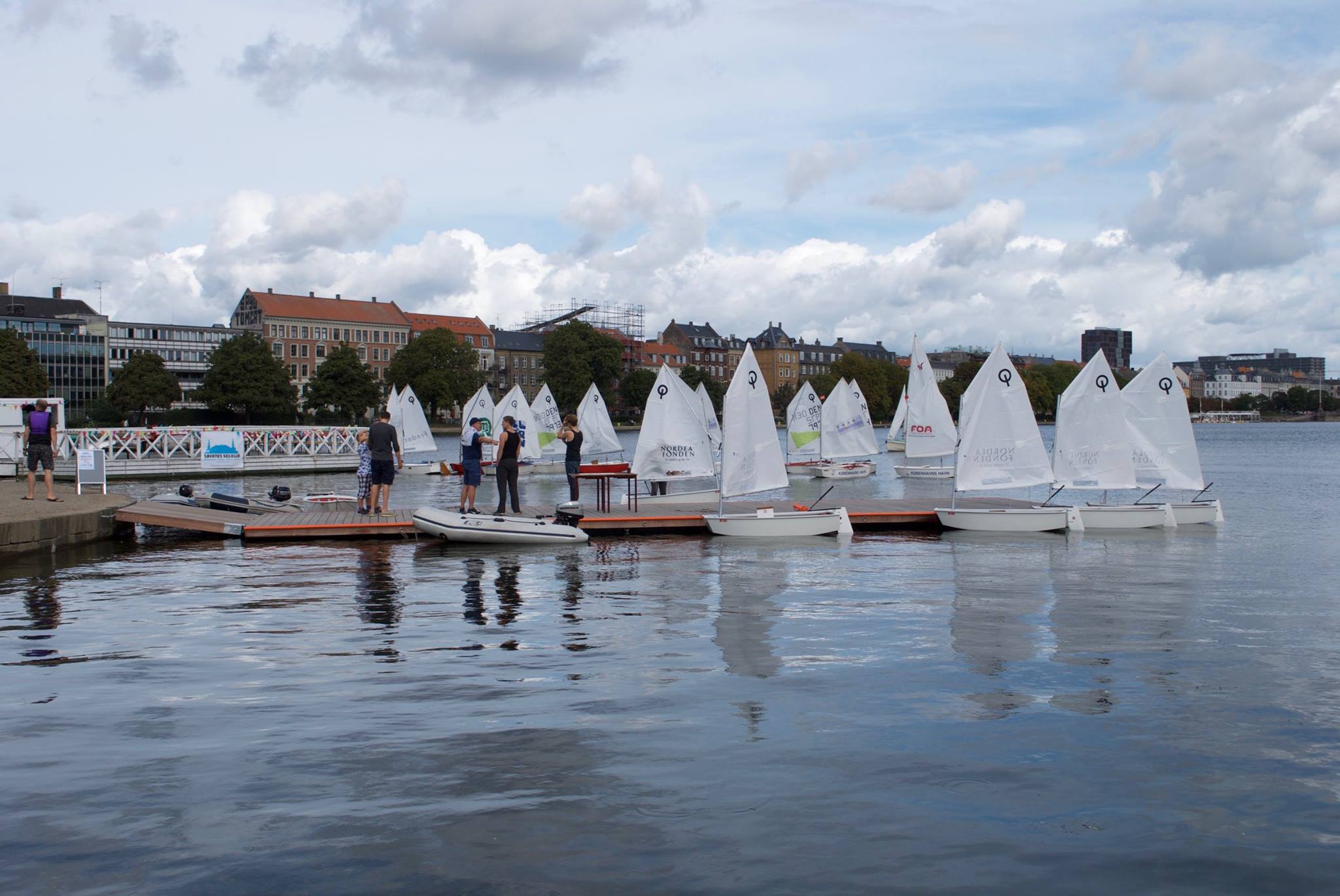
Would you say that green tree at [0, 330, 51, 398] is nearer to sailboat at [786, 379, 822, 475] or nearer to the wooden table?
sailboat at [786, 379, 822, 475]

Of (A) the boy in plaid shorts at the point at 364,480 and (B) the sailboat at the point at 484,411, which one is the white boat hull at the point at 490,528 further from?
(B) the sailboat at the point at 484,411

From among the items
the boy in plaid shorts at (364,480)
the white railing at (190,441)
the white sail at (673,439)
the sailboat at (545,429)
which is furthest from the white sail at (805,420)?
the boy in plaid shorts at (364,480)

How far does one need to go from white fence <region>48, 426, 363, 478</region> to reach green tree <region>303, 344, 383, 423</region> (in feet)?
181

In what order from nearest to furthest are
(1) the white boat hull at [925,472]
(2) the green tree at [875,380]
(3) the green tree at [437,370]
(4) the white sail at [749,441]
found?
1. (4) the white sail at [749,441]
2. (1) the white boat hull at [925,472]
3. (3) the green tree at [437,370]
4. (2) the green tree at [875,380]

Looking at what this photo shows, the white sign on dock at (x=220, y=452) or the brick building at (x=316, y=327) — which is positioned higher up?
the brick building at (x=316, y=327)

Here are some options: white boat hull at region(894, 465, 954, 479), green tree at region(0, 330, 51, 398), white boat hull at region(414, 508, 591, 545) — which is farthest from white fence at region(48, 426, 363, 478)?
green tree at region(0, 330, 51, 398)

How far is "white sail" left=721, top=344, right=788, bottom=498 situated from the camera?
25875 millimetres

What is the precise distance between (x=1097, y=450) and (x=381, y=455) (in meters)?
17.6

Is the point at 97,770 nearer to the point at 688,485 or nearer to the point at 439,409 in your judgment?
the point at 688,485

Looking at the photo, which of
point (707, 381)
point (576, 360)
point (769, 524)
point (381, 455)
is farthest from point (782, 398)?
point (381, 455)

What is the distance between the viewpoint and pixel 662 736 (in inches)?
410

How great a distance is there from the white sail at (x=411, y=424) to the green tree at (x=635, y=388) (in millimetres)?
97542

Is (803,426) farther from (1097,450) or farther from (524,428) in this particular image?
(1097,450)

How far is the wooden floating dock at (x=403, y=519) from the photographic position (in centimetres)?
2538
